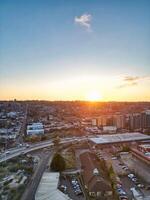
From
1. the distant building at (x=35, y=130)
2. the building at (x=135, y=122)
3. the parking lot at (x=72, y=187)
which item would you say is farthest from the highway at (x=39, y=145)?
the building at (x=135, y=122)

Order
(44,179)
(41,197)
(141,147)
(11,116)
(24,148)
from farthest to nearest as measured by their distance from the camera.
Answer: (11,116), (24,148), (141,147), (44,179), (41,197)

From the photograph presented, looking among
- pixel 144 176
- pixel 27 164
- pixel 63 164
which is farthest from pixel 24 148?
pixel 144 176

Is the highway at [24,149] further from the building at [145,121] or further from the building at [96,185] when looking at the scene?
the building at [145,121]

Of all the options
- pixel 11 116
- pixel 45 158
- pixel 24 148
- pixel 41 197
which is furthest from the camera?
pixel 11 116

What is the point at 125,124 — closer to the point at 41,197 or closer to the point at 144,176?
the point at 144,176

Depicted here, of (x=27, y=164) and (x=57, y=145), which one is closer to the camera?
(x=27, y=164)

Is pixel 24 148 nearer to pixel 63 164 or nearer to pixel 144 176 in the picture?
pixel 63 164

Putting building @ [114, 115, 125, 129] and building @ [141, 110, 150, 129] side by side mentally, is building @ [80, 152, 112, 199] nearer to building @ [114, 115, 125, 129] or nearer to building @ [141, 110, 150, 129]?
building @ [141, 110, 150, 129]

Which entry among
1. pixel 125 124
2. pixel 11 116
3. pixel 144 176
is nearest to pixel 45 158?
pixel 144 176
